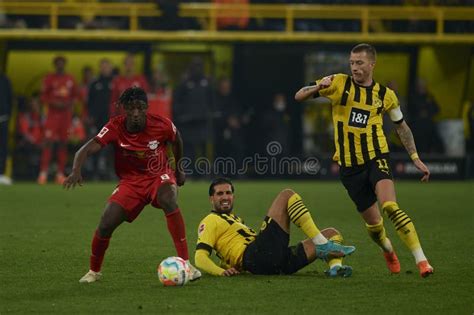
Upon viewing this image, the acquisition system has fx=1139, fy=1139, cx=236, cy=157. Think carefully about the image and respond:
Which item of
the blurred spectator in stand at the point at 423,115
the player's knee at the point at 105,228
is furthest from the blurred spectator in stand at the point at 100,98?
the player's knee at the point at 105,228

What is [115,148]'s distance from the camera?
9.19 m

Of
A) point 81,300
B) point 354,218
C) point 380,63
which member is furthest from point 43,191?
point 81,300

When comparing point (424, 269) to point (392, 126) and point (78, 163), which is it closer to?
point (78, 163)

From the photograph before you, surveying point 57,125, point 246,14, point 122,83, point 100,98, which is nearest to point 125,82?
point 122,83

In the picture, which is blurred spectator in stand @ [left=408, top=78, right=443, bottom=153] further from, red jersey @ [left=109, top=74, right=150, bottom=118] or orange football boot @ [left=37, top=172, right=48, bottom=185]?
orange football boot @ [left=37, top=172, right=48, bottom=185]

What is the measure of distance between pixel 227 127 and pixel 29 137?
4200 mm

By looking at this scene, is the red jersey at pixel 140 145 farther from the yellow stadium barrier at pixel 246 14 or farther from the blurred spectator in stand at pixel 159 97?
the yellow stadium barrier at pixel 246 14

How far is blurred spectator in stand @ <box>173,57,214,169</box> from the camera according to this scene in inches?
936

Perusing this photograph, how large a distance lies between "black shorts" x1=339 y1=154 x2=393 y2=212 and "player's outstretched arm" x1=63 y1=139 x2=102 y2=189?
2184 millimetres

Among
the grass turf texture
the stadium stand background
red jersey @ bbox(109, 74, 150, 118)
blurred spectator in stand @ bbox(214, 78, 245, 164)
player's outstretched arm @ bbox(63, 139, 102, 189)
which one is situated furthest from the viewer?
blurred spectator in stand @ bbox(214, 78, 245, 164)

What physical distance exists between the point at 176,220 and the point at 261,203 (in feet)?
28.4

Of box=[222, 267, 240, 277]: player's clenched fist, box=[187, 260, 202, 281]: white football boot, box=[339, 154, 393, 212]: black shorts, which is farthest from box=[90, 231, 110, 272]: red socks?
box=[339, 154, 393, 212]: black shorts

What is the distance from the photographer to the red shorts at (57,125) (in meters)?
22.0

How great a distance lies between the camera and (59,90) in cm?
2195
